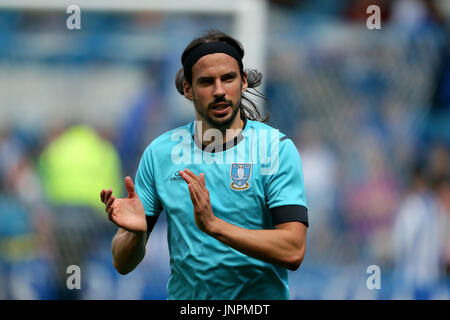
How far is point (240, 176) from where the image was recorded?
363cm

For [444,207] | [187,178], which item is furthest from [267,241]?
[444,207]

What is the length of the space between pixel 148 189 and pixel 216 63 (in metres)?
0.70

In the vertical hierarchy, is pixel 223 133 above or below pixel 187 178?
above

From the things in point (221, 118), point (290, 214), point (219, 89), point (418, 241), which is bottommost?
point (418, 241)

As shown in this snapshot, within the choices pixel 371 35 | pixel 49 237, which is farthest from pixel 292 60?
pixel 49 237

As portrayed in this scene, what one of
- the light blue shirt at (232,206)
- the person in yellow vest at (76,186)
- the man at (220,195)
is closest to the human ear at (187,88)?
the man at (220,195)

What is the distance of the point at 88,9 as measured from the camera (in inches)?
322

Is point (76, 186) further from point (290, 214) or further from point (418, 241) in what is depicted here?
point (290, 214)

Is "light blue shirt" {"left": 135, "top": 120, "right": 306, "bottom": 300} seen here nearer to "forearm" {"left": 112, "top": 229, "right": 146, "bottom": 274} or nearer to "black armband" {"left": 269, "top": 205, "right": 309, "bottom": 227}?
"black armband" {"left": 269, "top": 205, "right": 309, "bottom": 227}

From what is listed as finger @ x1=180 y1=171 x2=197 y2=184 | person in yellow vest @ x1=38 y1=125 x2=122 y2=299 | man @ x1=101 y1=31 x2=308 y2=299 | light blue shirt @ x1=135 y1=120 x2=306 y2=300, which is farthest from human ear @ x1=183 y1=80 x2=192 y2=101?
person in yellow vest @ x1=38 y1=125 x2=122 y2=299

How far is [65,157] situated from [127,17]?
173cm

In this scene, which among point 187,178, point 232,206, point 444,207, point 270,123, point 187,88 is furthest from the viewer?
point 444,207
